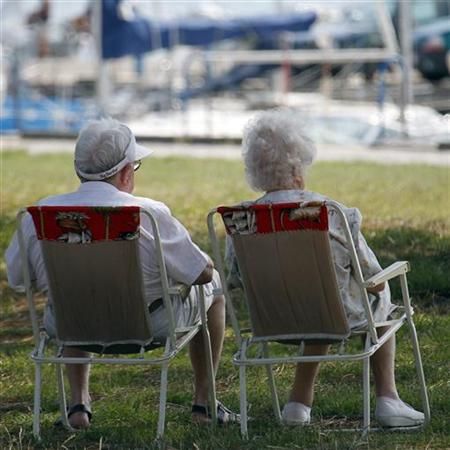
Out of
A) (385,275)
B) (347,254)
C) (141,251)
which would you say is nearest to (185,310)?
(141,251)

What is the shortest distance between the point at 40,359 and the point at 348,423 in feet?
3.91

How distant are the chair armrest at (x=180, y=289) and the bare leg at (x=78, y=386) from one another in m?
0.50

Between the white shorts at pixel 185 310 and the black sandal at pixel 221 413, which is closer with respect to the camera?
the white shorts at pixel 185 310

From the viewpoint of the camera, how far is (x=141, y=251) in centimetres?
562

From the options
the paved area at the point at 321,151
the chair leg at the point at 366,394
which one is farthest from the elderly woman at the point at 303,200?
the paved area at the point at 321,151

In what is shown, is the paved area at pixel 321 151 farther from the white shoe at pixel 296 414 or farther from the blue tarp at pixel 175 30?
the white shoe at pixel 296 414

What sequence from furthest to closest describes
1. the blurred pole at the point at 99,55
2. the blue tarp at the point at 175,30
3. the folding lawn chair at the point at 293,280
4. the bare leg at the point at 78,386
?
the blue tarp at the point at 175,30 → the blurred pole at the point at 99,55 → the bare leg at the point at 78,386 → the folding lawn chair at the point at 293,280

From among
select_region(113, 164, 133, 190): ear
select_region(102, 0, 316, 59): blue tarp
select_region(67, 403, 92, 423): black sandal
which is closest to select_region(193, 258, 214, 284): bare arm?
select_region(113, 164, 133, 190): ear

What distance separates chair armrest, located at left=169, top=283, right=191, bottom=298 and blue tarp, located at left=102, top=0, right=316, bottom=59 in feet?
78.8

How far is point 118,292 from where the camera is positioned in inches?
216

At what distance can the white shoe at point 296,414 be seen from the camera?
18.7ft

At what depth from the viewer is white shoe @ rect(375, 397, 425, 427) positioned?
18.4 ft

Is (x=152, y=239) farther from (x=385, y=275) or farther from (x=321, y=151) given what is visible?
(x=321, y=151)

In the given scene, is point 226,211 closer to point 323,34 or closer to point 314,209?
point 314,209
